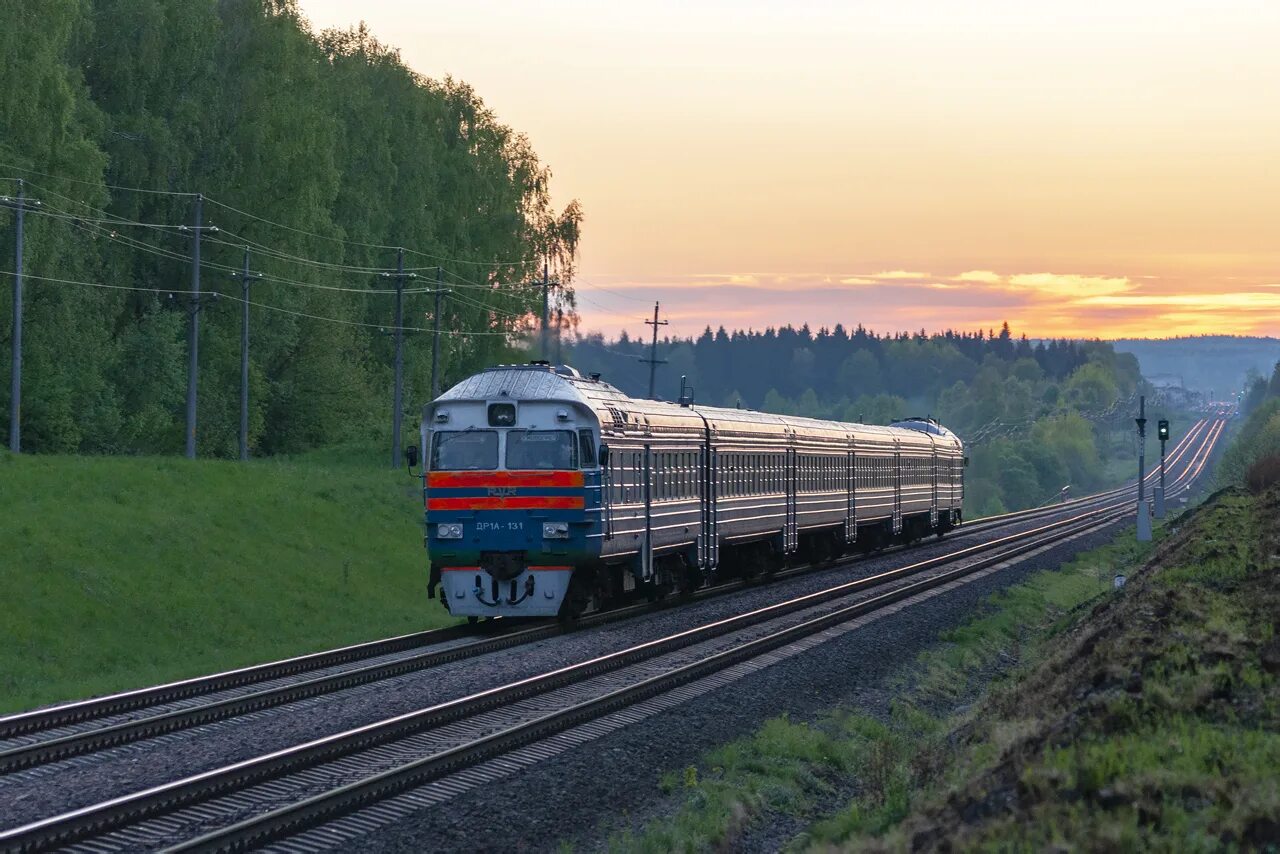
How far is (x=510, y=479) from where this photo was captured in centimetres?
2394

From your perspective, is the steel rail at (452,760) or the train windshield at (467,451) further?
the train windshield at (467,451)

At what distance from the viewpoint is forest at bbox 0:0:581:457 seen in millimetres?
44781

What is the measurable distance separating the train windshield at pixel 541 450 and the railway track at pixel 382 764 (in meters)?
3.08

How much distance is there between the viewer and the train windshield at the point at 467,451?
952 inches

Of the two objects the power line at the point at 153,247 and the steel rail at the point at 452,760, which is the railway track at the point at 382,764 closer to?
the steel rail at the point at 452,760

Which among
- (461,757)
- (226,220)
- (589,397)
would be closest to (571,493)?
(589,397)

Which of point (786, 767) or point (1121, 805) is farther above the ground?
point (1121, 805)

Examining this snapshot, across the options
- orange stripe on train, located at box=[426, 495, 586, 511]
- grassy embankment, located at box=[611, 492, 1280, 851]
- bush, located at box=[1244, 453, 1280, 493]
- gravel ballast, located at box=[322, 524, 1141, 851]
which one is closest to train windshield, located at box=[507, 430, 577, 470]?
orange stripe on train, located at box=[426, 495, 586, 511]

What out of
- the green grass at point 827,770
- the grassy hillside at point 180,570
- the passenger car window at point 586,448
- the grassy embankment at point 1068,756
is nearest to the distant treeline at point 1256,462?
the grassy hillside at point 180,570

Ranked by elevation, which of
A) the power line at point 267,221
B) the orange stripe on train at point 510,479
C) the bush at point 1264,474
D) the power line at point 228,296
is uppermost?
the power line at point 267,221

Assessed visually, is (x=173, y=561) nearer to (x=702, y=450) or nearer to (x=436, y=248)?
(x=702, y=450)

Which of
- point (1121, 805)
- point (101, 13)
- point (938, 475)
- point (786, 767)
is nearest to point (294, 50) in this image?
point (101, 13)

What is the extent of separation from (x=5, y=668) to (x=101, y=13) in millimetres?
34213

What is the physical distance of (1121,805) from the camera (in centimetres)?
846
